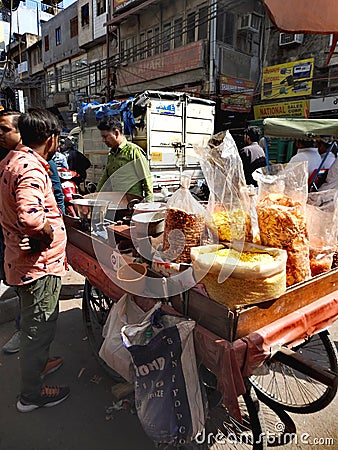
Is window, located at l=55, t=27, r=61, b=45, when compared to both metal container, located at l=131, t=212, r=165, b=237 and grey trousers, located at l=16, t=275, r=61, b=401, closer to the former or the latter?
grey trousers, located at l=16, t=275, r=61, b=401

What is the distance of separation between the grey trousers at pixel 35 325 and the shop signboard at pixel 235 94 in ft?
36.3

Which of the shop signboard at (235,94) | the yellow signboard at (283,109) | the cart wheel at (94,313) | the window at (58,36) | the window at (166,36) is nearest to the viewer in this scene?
the cart wheel at (94,313)

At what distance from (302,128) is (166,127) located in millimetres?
3550

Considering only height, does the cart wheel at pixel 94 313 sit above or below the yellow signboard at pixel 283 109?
below

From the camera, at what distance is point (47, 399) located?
205 centimetres

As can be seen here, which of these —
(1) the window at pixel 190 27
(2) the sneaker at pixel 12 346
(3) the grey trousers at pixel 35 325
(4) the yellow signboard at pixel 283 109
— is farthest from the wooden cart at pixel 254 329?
(1) the window at pixel 190 27

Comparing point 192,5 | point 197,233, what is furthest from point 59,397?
point 192,5

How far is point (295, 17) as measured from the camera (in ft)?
4.85

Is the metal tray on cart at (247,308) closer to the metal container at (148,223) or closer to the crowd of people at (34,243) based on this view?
the metal container at (148,223)

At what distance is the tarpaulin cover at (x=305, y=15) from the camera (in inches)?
56.7

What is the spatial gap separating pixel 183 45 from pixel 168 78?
1357 millimetres

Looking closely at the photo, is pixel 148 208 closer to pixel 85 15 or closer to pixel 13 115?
pixel 13 115

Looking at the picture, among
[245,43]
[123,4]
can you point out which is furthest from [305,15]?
[123,4]

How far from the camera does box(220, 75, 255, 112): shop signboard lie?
1168 cm
